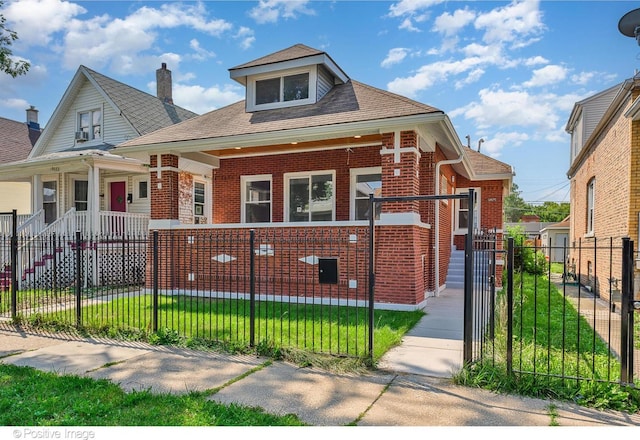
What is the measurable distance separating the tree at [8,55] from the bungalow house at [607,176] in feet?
34.8

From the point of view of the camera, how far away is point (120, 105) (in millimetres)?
15836

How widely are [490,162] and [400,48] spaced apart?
6.51 meters

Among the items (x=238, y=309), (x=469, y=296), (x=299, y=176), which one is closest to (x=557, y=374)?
(x=469, y=296)

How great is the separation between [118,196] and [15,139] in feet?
32.2

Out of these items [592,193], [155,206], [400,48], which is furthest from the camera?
[592,193]

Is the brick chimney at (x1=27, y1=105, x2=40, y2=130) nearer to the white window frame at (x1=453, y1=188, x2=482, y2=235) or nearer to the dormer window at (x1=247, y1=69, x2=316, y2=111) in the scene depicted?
the dormer window at (x1=247, y1=69, x2=316, y2=111)

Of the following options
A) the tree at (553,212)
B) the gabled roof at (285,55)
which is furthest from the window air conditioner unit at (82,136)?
the tree at (553,212)

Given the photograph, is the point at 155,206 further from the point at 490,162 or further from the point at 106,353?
the point at 490,162

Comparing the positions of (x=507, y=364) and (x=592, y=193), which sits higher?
(x=592, y=193)

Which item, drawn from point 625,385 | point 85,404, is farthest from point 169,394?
point 625,385

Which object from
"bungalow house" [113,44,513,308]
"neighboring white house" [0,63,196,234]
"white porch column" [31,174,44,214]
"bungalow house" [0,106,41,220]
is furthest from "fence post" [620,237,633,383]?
"bungalow house" [0,106,41,220]

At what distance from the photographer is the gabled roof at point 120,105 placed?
15.8 metres

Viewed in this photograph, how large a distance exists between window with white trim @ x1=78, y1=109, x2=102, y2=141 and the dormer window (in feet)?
26.7

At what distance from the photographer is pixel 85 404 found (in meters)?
3.82
